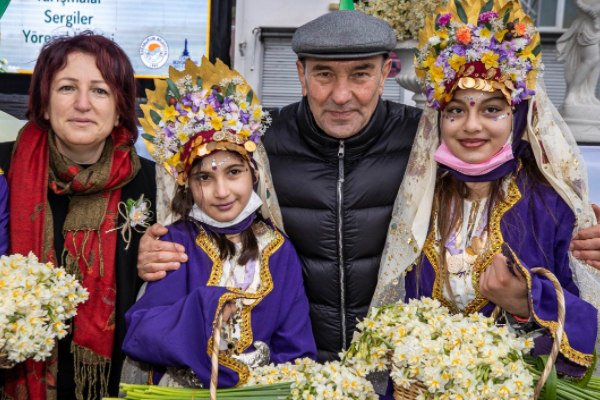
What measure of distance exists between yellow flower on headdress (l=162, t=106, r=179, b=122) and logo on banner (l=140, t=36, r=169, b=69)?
3132 mm

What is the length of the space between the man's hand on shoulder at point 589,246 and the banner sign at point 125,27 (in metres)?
4.01

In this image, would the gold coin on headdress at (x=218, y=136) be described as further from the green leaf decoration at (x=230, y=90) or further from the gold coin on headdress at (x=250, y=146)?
the green leaf decoration at (x=230, y=90)

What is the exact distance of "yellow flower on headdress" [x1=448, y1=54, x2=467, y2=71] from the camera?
2.34 meters

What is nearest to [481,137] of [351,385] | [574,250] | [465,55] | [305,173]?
[465,55]

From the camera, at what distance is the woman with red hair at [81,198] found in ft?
8.59

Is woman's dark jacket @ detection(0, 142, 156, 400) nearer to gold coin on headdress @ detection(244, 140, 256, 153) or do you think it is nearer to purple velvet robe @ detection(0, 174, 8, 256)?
purple velvet robe @ detection(0, 174, 8, 256)

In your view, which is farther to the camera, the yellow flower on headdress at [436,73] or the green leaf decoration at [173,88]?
the green leaf decoration at [173,88]

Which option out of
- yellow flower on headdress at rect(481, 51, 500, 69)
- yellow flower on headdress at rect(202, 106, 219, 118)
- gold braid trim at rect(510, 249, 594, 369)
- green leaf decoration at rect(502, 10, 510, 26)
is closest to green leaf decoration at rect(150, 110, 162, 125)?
yellow flower on headdress at rect(202, 106, 219, 118)

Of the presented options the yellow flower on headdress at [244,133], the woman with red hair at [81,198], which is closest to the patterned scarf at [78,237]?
the woman with red hair at [81,198]

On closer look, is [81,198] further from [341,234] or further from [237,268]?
[341,234]

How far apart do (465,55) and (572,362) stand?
3.68 ft

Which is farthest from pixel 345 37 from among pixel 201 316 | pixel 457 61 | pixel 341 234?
pixel 201 316

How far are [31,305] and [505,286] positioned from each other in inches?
61.9

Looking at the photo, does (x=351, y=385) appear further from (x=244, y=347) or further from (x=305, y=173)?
(x=305, y=173)
